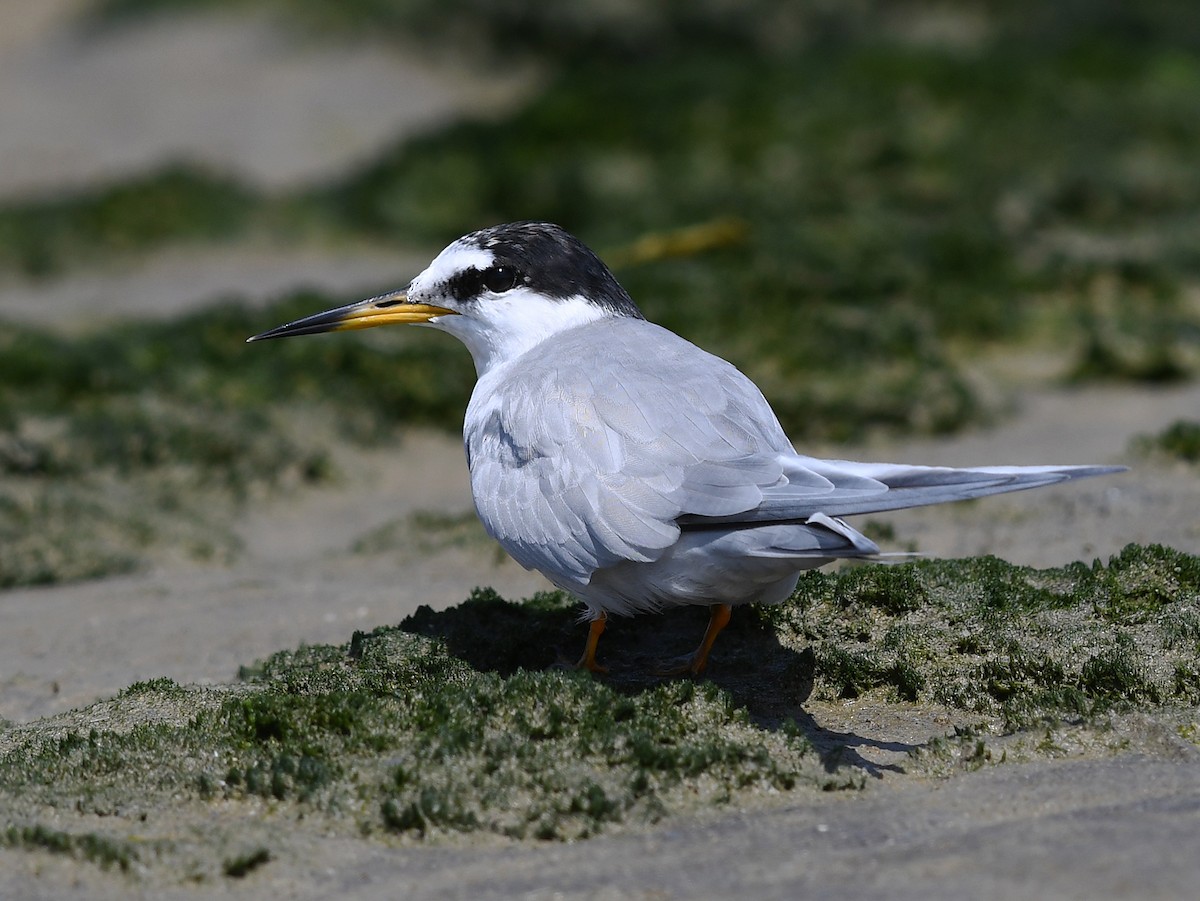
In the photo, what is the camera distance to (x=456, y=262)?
17.3 feet

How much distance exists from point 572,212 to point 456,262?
7.51 meters

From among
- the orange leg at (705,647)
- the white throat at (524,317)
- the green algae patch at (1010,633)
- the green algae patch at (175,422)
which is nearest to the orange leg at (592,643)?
the orange leg at (705,647)

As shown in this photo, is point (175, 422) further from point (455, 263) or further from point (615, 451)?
point (615, 451)

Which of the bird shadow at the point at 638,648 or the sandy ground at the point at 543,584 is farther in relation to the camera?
the bird shadow at the point at 638,648

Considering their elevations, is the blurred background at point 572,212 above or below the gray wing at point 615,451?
above

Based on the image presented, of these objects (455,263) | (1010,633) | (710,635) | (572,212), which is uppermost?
(572,212)

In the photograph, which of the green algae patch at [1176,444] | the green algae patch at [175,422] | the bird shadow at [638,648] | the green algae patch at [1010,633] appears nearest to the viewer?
the green algae patch at [1010,633]

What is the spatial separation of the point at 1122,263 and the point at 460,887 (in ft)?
26.9

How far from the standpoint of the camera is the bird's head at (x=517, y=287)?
206 inches

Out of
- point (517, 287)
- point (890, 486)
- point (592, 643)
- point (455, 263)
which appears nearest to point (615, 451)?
point (592, 643)

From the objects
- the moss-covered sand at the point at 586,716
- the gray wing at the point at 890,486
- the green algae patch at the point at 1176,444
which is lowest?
the moss-covered sand at the point at 586,716

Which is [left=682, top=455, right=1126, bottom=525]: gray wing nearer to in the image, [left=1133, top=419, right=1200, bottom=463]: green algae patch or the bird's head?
the bird's head

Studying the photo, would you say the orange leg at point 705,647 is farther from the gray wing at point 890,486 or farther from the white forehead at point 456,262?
the white forehead at point 456,262

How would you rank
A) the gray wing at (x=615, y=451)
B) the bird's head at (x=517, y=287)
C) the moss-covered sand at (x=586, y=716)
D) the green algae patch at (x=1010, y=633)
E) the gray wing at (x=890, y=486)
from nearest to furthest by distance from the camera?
the gray wing at (x=890, y=486) → the moss-covered sand at (x=586, y=716) → the gray wing at (x=615, y=451) → the green algae patch at (x=1010, y=633) → the bird's head at (x=517, y=287)
